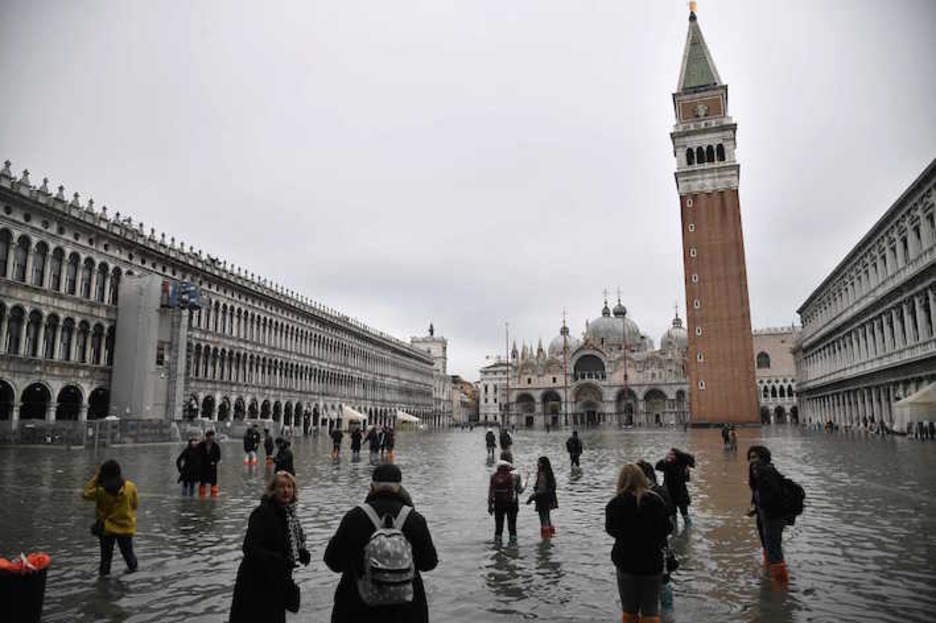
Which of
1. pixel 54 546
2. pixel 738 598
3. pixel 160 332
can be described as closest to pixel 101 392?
pixel 160 332

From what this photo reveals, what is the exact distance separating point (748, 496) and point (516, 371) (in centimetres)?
9486

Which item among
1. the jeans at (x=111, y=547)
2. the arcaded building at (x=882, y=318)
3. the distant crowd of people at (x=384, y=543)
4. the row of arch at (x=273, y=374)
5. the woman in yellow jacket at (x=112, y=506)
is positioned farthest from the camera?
the row of arch at (x=273, y=374)

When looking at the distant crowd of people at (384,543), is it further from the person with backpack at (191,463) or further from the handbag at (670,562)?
the person with backpack at (191,463)

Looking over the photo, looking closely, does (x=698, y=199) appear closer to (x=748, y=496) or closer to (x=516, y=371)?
(x=516, y=371)

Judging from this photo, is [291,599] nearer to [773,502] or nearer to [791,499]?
[773,502]

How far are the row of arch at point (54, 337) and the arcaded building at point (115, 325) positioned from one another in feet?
0.21

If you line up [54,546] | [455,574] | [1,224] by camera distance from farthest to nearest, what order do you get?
[1,224]
[54,546]
[455,574]

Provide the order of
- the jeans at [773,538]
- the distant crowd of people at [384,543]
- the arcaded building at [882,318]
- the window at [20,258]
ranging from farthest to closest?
the window at [20,258]
the arcaded building at [882,318]
the jeans at [773,538]
the distant crowd of people at [384,543]

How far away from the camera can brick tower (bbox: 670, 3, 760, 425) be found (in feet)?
206

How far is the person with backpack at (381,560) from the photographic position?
11.6 feet

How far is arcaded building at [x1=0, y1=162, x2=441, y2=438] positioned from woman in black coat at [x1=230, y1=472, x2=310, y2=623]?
29869mm

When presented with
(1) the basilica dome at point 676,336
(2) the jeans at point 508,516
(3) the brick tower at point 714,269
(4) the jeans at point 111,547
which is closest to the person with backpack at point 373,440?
(2) the jeans at point 508,516

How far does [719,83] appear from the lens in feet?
229

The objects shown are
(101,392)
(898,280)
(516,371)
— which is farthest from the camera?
(516,371)
